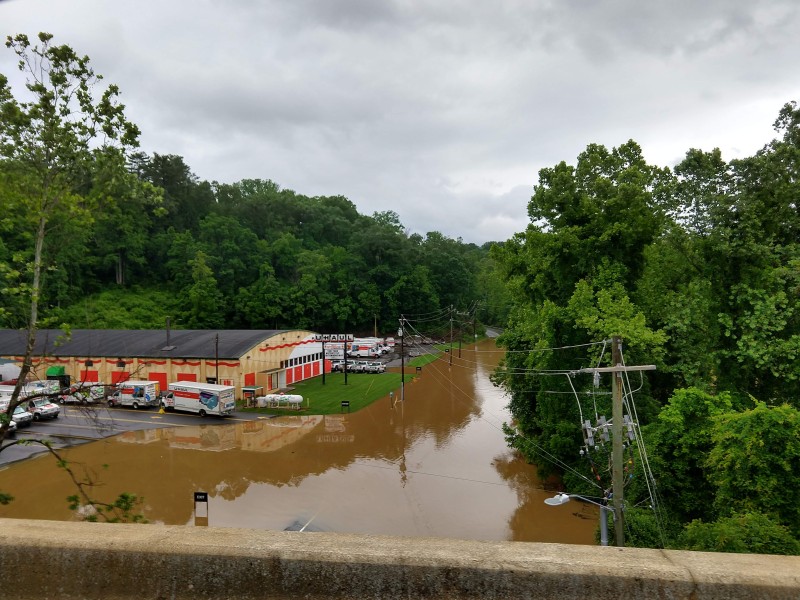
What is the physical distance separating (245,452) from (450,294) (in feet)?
186

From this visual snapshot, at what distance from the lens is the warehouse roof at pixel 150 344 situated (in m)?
33.3

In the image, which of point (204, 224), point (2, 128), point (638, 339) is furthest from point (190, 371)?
point (204, 224)

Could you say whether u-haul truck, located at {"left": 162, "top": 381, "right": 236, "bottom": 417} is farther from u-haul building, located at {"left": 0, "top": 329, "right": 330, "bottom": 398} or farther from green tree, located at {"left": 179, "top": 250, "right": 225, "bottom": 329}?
green tree, located at {"left": 179, "top": 250, "right": 225, "bottom": 329}

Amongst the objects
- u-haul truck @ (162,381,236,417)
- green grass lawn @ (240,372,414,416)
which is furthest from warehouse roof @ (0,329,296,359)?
green grass lawn @ (240,372,414,416)

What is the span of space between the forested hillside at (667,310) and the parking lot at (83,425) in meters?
18.3

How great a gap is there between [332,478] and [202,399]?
41.2 feet

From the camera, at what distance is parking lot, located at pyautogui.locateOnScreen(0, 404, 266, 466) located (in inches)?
898

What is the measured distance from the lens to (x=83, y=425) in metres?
27.3

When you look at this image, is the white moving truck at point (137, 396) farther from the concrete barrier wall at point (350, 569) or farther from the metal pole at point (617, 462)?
the concrete barrier wall at point (350, 569)

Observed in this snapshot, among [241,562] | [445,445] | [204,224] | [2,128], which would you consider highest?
[204,224]

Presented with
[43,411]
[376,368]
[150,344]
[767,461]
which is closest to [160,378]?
[150,344]

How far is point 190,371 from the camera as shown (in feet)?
108

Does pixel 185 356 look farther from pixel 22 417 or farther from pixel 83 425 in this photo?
pixel 22 417

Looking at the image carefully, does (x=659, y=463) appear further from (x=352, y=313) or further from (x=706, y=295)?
(x=352, y=313)
